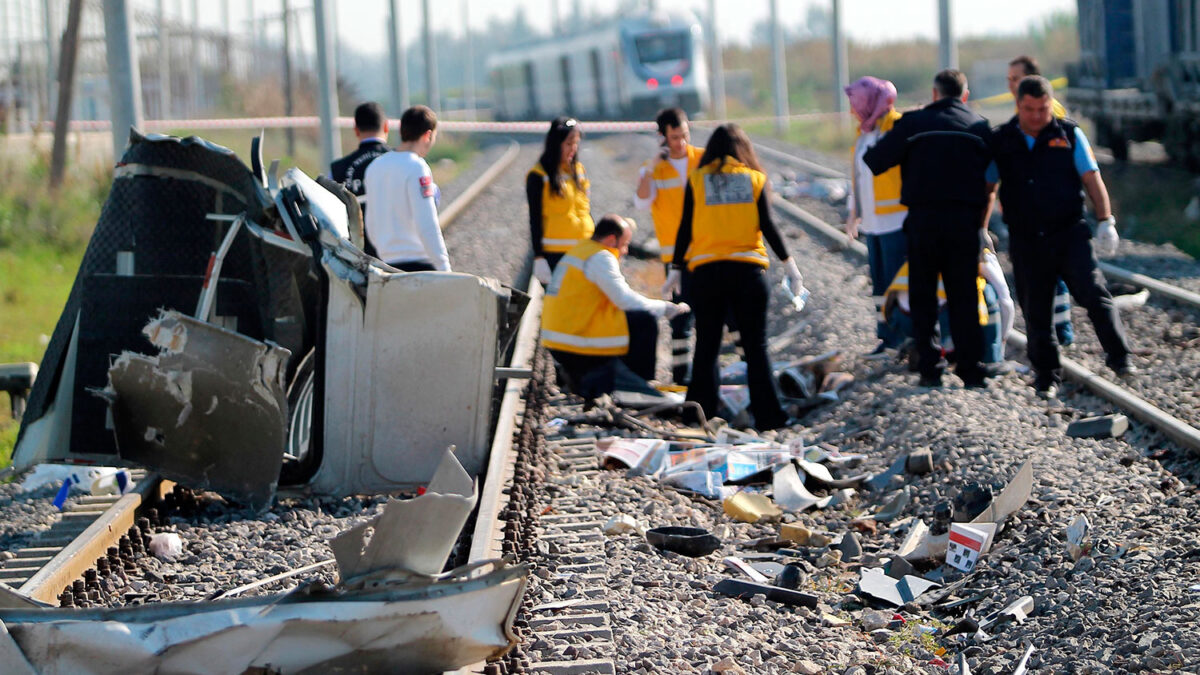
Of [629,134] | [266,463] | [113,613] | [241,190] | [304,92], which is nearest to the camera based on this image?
[113,613]

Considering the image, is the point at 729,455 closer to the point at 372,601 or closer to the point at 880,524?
the point at 880,524

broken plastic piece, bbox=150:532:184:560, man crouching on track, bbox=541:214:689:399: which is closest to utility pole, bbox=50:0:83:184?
man crouching on track, bbox=541:214:689:399

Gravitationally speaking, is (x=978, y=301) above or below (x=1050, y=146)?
below

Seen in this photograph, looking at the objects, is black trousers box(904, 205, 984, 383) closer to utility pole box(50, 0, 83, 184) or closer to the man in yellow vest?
the man in yellow vest

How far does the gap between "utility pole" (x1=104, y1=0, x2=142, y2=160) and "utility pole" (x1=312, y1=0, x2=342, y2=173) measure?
8.04m

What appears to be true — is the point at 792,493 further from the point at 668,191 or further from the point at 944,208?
the point at 668,191

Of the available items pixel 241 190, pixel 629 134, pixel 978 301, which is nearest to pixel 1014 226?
pixel 978 301

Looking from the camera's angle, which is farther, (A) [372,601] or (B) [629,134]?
(B) [629,134]

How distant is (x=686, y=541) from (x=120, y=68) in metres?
7.25

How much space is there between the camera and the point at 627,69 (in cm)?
3853

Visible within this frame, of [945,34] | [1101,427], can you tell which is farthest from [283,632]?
[945,34]

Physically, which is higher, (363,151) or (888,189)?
(363,151)

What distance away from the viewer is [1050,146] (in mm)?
8516

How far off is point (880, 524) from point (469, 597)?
296cm
